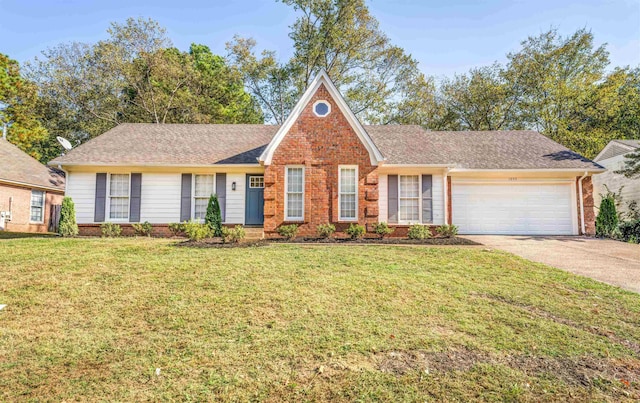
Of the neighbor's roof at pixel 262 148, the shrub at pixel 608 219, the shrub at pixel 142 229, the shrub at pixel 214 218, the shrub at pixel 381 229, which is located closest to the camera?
the shrub at pixel 381 229

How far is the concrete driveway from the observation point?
27.0 feet

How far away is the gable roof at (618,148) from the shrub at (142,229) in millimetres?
23555

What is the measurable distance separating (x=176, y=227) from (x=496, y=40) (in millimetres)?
15228

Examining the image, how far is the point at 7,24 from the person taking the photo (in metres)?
19.2

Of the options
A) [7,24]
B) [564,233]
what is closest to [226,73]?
[7,24]

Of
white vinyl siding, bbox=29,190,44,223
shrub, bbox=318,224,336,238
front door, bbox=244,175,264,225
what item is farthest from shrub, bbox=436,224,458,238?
white vinyl siding, bbox=29,190,44,223

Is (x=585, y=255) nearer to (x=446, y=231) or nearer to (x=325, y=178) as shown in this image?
(x=446, y=231)

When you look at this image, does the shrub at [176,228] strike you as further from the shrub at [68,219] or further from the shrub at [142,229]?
the shrub at [68,219]

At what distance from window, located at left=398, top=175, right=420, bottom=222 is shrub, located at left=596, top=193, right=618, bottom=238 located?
8258mm

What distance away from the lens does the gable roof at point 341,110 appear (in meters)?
13.1

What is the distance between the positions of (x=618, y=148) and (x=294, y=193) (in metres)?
19.0

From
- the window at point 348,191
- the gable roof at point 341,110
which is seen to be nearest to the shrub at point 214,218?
the gable roof at point 341,110

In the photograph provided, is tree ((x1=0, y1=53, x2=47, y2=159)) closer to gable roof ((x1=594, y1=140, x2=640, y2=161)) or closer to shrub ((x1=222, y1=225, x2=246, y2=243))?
shrub ((x1=222, y1=225, x2=246, y2=243))

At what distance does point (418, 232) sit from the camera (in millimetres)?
12812
